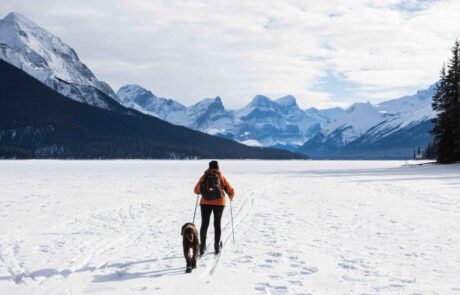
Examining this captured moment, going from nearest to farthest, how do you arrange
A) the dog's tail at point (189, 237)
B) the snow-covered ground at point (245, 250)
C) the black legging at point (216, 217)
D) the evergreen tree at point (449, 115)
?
1. the snow-covered ground at point (245, 250)
2. the dog's tail at point (189, 237)
3. the black legging at point (216, 217)
4. the evergreen tree at point (449, 115)

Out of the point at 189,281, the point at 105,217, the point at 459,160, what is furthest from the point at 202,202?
the point at 459,160

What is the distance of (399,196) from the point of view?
26422 millimetres

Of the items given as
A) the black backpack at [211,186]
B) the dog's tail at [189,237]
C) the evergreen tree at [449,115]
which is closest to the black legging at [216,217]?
the black backpack at [211,186]

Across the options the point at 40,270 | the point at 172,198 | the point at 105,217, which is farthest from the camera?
the point at 172,198

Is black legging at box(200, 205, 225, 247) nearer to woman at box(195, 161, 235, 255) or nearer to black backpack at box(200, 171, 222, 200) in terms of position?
woman at box(195, 161, 235, 255)

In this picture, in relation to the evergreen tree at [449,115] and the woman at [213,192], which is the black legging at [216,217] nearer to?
the woman at [213,192]

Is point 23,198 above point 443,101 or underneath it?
underneath

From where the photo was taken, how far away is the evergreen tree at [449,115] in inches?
2377

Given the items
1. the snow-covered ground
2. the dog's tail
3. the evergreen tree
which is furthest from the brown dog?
the evergreen tree

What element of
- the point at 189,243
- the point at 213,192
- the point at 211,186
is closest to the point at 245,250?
the point at 213,192

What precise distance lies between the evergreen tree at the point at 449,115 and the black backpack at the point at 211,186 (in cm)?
5384

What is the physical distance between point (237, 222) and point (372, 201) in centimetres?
942

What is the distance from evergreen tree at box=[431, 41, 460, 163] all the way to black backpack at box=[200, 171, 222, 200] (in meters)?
53.8

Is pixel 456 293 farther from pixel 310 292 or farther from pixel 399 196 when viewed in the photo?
pixel 399 196
